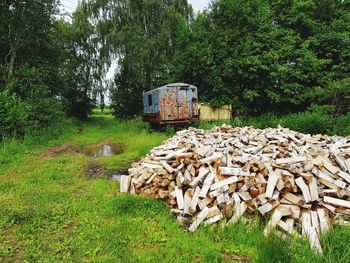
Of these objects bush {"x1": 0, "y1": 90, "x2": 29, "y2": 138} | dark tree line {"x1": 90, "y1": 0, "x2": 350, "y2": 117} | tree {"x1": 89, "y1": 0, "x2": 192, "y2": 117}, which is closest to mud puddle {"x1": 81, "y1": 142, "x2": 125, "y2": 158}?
bush {"x1": 0, "y1": 90, "x2": 29, "y2": 138}

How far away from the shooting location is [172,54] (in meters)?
23.4

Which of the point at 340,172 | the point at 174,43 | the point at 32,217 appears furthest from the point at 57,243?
the point at 174,43

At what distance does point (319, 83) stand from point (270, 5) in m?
7.60

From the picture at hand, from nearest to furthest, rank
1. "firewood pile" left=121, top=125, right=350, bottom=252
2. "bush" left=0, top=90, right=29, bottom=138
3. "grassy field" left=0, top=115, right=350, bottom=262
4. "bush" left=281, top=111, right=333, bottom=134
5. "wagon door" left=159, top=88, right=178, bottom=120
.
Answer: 1. "grassy field" left=0, top=115, right=350, bottom=262
2. "firewood pile" left=121, top=125, right=350, bottom=252
3. "bush" left=281, top=111, right=333, bottom=134
4. "bush" left=0, top=90, right=29, bottom=138
5. "wagon door" left=159, top=88, right=178, bottom=120

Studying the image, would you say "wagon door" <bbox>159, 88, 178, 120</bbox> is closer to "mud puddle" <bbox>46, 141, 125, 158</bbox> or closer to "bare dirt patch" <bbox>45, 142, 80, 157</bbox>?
"mud puddle" <bbox>46, 141, 125, 158</bbox>

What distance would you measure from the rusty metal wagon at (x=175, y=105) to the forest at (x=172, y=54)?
8.75 feet

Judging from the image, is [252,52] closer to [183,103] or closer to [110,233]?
[183,103]

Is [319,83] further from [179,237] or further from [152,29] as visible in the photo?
[179,237]

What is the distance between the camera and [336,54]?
19.5 m

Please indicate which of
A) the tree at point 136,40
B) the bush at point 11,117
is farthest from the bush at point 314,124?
the bush at point 11,117

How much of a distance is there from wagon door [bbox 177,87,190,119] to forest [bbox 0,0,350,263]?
46.4 inches

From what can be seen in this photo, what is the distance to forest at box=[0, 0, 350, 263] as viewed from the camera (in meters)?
4.09

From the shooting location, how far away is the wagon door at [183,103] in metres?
16.5

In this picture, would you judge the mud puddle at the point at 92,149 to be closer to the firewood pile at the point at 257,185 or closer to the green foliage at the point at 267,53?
the firewood pile at the point at 257,185
